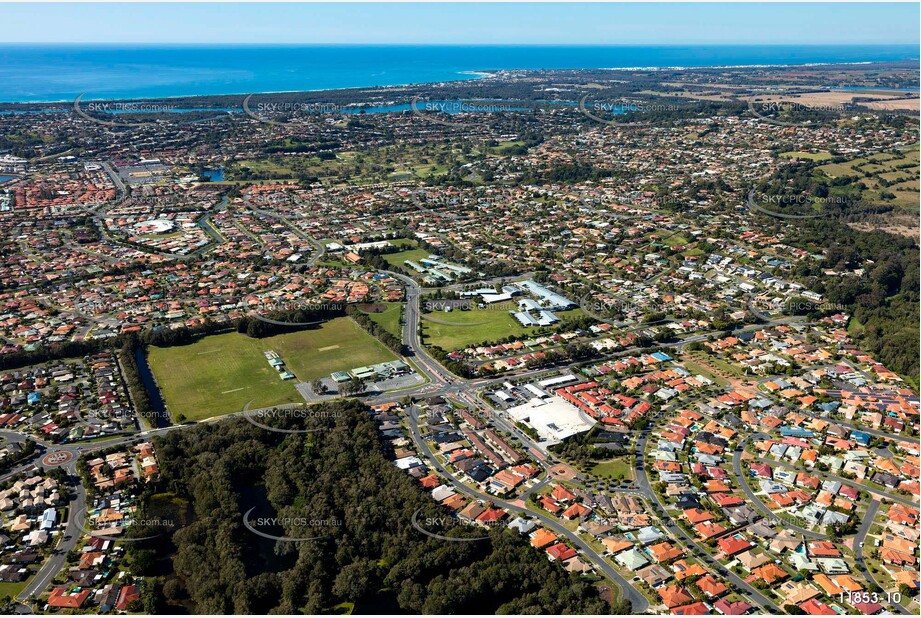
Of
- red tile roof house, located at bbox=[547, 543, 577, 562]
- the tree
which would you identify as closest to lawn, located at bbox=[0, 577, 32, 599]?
the tree

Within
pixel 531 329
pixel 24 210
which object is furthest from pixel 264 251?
pixel 24 210

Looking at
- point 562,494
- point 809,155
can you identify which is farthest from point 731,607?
point 809,155

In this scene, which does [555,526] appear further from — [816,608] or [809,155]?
[809,155]

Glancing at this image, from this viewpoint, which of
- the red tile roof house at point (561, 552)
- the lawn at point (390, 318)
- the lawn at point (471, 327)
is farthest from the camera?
the lawn at point (390, 318)

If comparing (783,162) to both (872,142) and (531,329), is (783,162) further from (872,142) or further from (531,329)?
(531,329)

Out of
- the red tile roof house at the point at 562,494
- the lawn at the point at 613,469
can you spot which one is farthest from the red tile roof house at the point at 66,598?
the lawn at the point at 613,469

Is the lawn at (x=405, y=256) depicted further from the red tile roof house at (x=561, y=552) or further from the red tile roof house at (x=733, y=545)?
Result: the red tile roof house at (x=733, y=545)

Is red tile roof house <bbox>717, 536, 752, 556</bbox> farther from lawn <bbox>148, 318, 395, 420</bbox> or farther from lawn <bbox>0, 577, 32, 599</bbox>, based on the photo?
lawn <bbox>0, 577, 32, 599</bbox>
